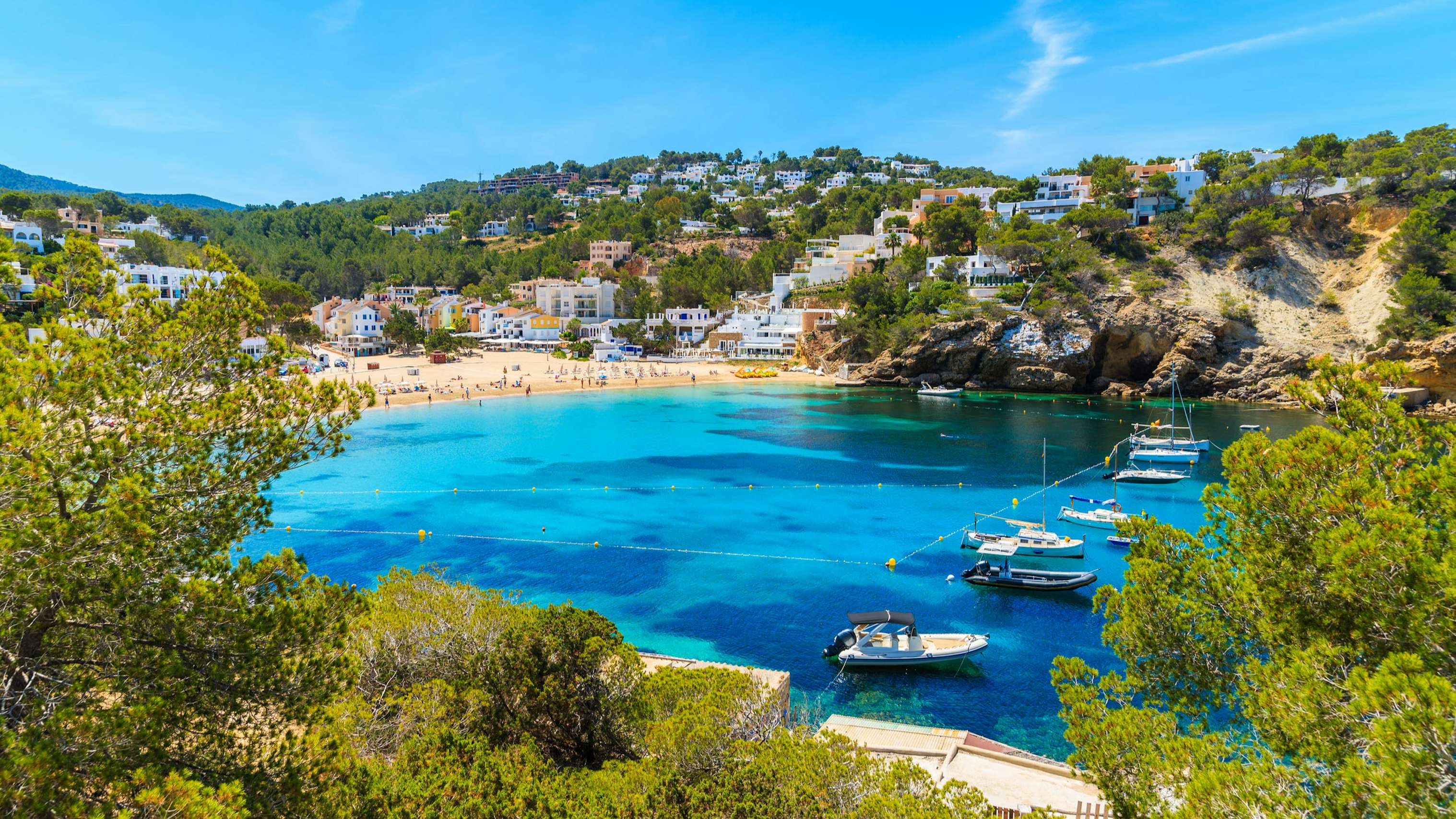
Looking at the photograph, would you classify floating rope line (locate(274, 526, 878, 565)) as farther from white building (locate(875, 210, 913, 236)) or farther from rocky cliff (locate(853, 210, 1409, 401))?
white building (locate(875, 210, 913, 236))

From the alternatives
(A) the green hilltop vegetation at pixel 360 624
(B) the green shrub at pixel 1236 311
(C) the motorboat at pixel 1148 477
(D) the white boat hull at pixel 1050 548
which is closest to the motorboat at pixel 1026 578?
(D) the white boat hull at pixel 1050 548

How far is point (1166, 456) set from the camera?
3800cm

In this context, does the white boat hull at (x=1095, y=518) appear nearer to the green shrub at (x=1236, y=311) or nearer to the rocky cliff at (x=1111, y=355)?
the rocky cliff at (x=1111, y=355)

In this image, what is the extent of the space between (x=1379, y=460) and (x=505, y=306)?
3703 inches

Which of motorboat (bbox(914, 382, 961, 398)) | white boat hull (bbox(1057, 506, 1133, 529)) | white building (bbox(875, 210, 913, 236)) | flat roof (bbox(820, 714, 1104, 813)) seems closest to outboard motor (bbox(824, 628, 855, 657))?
flat roof (bbox(820, 714, 1104, 813))

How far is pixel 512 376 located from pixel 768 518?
150 feet

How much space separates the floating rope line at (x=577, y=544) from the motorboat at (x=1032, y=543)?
13.0 ft

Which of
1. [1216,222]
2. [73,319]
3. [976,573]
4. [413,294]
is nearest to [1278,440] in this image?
[73,319]

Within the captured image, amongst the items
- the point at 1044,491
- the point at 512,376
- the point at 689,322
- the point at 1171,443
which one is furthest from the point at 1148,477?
the point at 689,322

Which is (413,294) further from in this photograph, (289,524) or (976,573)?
(976,573)

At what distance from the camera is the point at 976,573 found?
891 inches

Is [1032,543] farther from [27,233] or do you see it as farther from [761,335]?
[27,233]

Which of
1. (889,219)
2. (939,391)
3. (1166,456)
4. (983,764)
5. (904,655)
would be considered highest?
(889,219)

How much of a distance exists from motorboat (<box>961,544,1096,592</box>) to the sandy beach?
47.0 m
